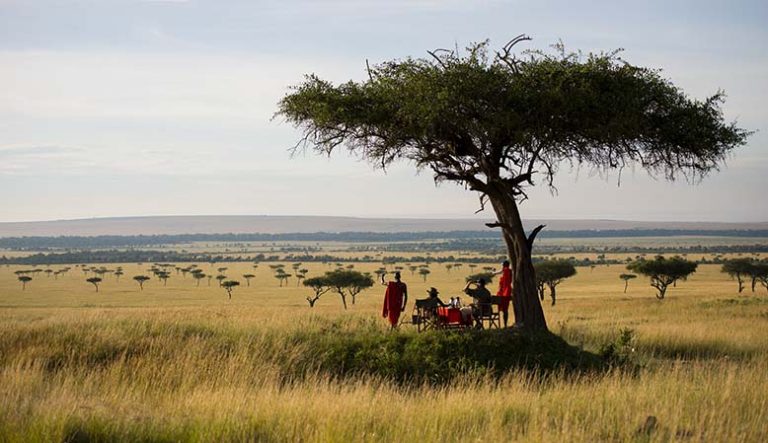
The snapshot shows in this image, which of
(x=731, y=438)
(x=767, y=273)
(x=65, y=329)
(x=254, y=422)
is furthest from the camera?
(x=767, y=273)

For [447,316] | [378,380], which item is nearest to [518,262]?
[447,316]

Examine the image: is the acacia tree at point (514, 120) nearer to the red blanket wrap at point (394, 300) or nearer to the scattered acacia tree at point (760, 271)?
the red blanket wrap at point (394, 300)

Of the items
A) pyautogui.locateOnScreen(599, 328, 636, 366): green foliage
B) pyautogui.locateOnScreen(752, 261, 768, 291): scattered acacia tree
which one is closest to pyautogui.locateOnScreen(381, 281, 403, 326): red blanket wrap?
pyautogui.locateOnScreen(599, 328, 636, 366): green foliage

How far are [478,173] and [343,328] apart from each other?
17.3 feet

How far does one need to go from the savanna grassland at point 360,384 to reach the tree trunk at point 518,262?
1723 millimetres

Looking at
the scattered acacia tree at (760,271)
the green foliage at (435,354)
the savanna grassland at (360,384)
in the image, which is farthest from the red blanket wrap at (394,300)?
the scattered acacia tree at (760,271)

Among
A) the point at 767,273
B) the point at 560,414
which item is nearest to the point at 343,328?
the point at 560,414

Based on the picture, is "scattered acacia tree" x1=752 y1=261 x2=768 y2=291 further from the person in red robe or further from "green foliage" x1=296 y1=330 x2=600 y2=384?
"green foliage" x1=296 y1=330 x2=600 y2=384

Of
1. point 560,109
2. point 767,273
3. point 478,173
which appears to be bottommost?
point 767,273

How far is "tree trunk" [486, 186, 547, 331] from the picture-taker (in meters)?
20.7

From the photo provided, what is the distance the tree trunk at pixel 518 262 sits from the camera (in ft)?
67.8

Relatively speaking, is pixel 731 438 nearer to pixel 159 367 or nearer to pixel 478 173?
pixel 159 367

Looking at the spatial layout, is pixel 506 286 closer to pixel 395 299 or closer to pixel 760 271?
pixel 395 299

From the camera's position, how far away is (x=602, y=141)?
2098 cm
